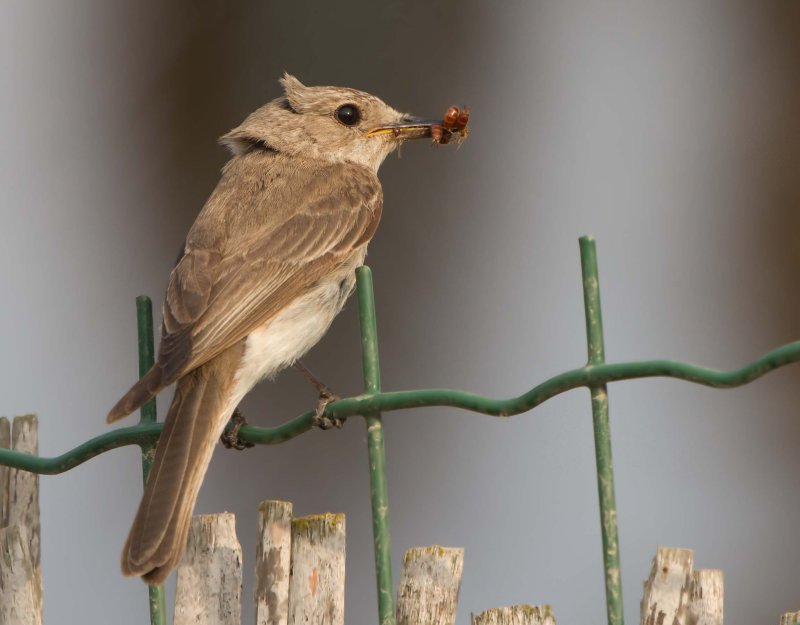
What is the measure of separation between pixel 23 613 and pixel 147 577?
1.00 feet

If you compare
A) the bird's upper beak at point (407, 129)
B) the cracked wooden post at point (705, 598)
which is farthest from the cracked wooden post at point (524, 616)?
the bird's upper beak at point (407, 129)

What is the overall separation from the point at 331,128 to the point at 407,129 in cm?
31

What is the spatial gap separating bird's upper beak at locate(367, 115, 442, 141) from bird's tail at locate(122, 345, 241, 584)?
1.84 m

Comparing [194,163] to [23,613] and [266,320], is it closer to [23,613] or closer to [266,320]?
[266,320]

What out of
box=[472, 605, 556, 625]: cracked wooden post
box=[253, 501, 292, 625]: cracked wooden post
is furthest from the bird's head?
box=[472, 605, 556, 625]: cracked wooden post

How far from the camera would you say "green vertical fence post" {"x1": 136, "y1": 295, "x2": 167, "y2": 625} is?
11.8ft

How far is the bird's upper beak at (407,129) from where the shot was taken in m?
6.21

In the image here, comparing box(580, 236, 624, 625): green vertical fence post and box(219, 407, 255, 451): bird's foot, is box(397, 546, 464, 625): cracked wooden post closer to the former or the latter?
box(580, 236, 624, 625): green vertical fence post

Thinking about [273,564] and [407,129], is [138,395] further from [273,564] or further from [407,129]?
[407,129]

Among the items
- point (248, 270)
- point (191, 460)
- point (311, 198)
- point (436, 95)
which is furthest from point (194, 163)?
point (191, 460)

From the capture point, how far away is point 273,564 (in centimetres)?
325

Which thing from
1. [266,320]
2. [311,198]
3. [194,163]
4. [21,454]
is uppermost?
[194,163]

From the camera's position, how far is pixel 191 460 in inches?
156

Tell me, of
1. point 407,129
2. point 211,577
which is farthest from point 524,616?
point 407,129
